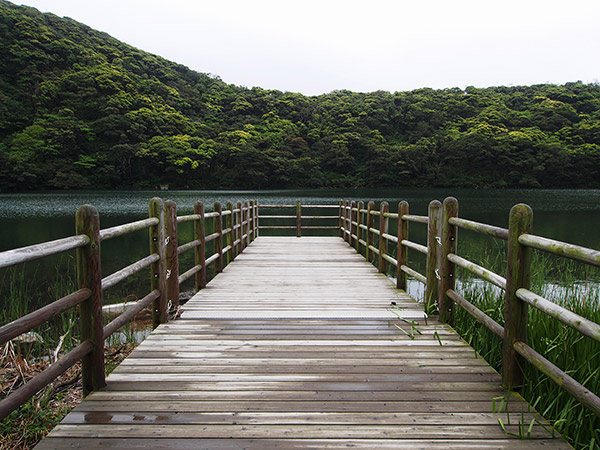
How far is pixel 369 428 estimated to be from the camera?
2.00 meters

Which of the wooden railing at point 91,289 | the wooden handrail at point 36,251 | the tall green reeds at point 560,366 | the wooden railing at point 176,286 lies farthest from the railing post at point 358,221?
the wooden handrail at point 36,251

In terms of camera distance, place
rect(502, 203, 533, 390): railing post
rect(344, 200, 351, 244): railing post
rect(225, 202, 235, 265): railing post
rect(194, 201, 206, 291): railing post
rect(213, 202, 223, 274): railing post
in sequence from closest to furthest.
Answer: rect(502, 203, 533, 390): railing post
rect(194, 201, 206, 291): railing post
rect(213, 202, 223, 274): railing post
rect(225, 202, 235, 265): railing post
rect(344, 200, 351, 244): railing post

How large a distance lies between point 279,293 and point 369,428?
315 centimetres

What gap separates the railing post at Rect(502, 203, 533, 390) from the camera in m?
2.37

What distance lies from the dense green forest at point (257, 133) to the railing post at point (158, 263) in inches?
2134

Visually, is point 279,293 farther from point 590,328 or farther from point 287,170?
point 287,170

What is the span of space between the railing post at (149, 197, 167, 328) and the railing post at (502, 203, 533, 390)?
2701 millimetres

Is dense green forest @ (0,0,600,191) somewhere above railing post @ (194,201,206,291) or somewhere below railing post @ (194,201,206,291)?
above

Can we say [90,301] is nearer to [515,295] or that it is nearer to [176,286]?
[176,286]

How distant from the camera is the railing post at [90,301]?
238 cm

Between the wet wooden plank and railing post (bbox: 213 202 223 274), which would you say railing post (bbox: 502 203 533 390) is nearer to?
the wet wooden plank

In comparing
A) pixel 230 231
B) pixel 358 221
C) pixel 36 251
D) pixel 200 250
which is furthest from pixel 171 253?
pixel 358 221

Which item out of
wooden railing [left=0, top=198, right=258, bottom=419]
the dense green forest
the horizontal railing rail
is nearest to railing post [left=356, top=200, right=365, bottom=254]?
the horizontal railing rail

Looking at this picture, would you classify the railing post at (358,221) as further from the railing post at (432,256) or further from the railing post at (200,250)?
the railing post at (432,256)
